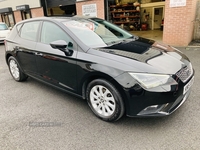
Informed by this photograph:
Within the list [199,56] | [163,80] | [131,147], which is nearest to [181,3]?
[199,56]

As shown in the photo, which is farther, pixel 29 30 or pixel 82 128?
pixel 29 30

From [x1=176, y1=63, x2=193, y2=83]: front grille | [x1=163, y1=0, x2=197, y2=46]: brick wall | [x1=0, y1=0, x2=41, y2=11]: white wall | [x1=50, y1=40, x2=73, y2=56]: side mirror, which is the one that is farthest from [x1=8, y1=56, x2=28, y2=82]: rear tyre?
[x1=0, y1=0, x2=41, y2=11]: white wall

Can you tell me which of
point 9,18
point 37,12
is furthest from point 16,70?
point 9,18

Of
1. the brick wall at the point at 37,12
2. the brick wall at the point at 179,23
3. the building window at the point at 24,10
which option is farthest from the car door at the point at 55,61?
the building window at the point at 24,10

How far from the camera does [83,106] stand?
3090mm

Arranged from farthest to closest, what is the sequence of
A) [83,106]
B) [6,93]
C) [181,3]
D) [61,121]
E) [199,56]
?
[181,3] < [199,56] < [6,93] < [83,106] < [61,121]

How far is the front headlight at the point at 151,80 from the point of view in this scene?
6.98 ft

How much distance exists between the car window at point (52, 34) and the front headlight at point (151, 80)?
4.29 ft

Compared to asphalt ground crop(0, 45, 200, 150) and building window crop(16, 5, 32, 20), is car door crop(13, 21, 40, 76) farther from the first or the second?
building window crop(16, 5, 32, 20)

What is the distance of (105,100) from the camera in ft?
8.31

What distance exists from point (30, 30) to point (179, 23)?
5.67 meters

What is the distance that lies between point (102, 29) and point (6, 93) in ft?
8.22

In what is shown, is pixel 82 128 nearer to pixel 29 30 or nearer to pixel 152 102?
pixel 152 102

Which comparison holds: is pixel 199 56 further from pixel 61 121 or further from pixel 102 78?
pixel 61 121
